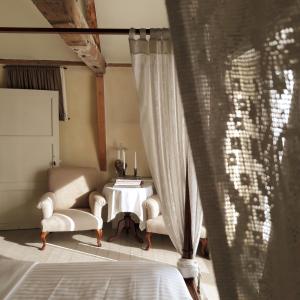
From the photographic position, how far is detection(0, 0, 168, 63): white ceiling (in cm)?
330

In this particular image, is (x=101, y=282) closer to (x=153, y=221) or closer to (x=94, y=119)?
(x=153, y=221)

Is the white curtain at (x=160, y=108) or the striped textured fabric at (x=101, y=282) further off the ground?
the white curtain at (x=160, y=108)

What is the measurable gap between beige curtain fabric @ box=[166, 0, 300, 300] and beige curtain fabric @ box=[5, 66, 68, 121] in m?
4.20

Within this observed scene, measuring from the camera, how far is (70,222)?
3699 millimetres

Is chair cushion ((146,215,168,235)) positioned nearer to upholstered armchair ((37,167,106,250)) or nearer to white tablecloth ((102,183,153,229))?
white tablecloth ((102,183,153,229))

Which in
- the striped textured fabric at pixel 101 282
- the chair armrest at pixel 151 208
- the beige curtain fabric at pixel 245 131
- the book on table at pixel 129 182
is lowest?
the chair armrest at pixel 151 208

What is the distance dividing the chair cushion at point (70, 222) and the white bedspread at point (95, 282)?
5.67ft

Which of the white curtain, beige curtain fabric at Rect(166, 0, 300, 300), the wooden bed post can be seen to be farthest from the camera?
the wooden bed post

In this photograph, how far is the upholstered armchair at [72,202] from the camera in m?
3.70

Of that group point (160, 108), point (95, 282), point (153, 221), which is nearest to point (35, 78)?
point (153, 221)

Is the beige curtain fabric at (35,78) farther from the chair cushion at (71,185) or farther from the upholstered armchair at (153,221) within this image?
the upholstered armchair at (153,221)

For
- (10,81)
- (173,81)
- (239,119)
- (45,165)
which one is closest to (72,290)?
(173,81)

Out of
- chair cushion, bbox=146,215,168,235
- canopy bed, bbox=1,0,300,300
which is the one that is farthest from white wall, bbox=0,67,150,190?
canopy bed, bbox=1,0,300,300

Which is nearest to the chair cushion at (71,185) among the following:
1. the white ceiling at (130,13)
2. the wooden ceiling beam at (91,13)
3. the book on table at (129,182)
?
the book on table at (129,182)
